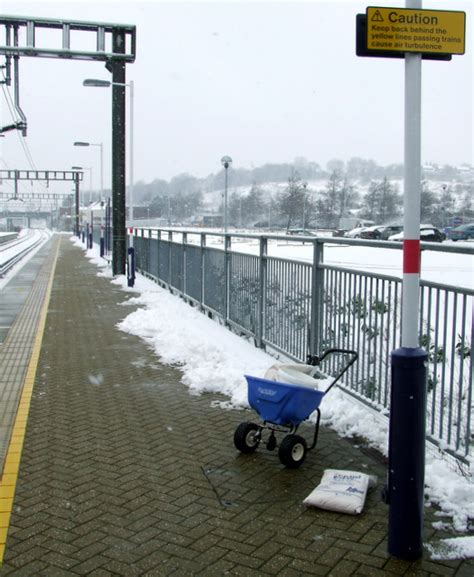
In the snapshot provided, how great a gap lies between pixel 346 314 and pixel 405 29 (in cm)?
309

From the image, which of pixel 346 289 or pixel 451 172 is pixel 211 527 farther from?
pixel 451 172

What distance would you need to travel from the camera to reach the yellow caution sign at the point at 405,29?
3203mm

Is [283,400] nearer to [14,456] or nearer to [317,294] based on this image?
[14,456]

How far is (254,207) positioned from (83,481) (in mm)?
53327

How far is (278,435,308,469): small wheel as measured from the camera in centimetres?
444

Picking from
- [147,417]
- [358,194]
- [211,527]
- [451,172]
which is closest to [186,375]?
[147,417]

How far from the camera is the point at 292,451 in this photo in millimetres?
4473

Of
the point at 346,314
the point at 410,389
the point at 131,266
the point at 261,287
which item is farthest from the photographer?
the point at 131,266

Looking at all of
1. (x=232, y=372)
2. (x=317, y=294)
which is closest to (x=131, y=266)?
(x=232, y=372)

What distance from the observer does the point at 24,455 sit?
4.77 metres

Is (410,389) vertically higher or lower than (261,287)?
lower

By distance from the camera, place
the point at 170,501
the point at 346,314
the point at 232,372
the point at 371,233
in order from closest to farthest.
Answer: the point at 170,501 < the point at 346,314 < the point at 232,372 < the point at 371,233

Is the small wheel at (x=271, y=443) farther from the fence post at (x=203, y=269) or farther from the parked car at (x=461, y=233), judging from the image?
the parked car at (x=461, y=233)

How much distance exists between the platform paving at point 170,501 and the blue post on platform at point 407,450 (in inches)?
4.9
